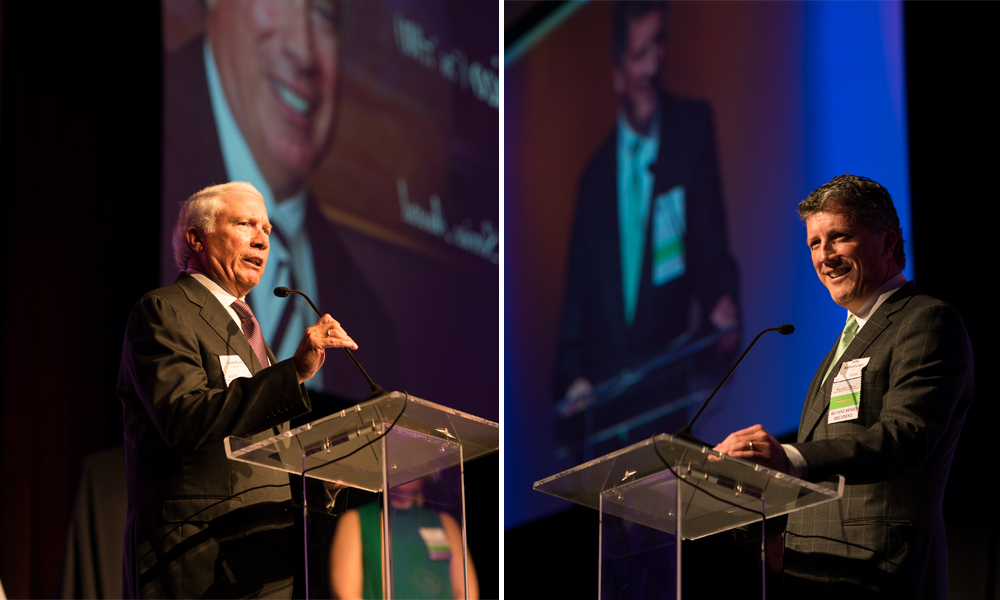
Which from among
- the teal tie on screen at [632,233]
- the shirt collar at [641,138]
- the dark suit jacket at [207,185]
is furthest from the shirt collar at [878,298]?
the dark suit jacket at [207,185]

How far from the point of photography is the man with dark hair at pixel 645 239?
14.8 feet

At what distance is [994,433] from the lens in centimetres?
352

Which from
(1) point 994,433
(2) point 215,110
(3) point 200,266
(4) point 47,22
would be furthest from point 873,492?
(4) point 47,22

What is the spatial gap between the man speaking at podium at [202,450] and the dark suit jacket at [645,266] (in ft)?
8.58

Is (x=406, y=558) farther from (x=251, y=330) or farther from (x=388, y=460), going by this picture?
(x=251, y=330)

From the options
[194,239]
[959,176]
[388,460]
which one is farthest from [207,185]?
[959,176]

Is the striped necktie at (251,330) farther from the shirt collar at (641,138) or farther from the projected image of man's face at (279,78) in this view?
the shirt collar at (641,138)

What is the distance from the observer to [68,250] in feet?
15.4

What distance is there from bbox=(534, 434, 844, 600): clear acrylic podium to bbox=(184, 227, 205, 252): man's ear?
1.27 metres

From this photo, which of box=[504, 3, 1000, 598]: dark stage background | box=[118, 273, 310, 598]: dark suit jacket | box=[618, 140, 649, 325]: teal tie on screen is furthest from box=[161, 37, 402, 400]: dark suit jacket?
box=[118, 273, 310, 598]: dark suit jacket

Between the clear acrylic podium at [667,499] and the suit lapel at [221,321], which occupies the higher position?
the suit lapel at [221,321]

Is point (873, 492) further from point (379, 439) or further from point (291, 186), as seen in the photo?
point (291, 186)

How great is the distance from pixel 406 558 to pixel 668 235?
2.94 metres

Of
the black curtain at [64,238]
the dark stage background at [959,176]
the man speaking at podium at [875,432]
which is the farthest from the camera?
the black curtain at [64,238]
